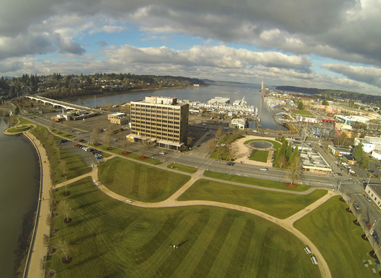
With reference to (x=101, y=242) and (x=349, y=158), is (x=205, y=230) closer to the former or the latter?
(x=101, y=242)

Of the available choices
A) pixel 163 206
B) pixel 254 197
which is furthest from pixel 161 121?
pixel 254 197

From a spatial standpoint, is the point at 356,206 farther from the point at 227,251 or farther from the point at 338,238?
the point at 227,251

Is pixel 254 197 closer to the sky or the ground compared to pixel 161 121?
closer to the ground

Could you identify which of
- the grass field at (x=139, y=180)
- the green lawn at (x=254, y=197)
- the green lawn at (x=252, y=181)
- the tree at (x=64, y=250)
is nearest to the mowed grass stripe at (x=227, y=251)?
the green lawn at (x=254, y=197)

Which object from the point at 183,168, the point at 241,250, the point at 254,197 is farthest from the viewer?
the point at 183,168

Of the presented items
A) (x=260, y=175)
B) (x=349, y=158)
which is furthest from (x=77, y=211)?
(x=349, y=158)
